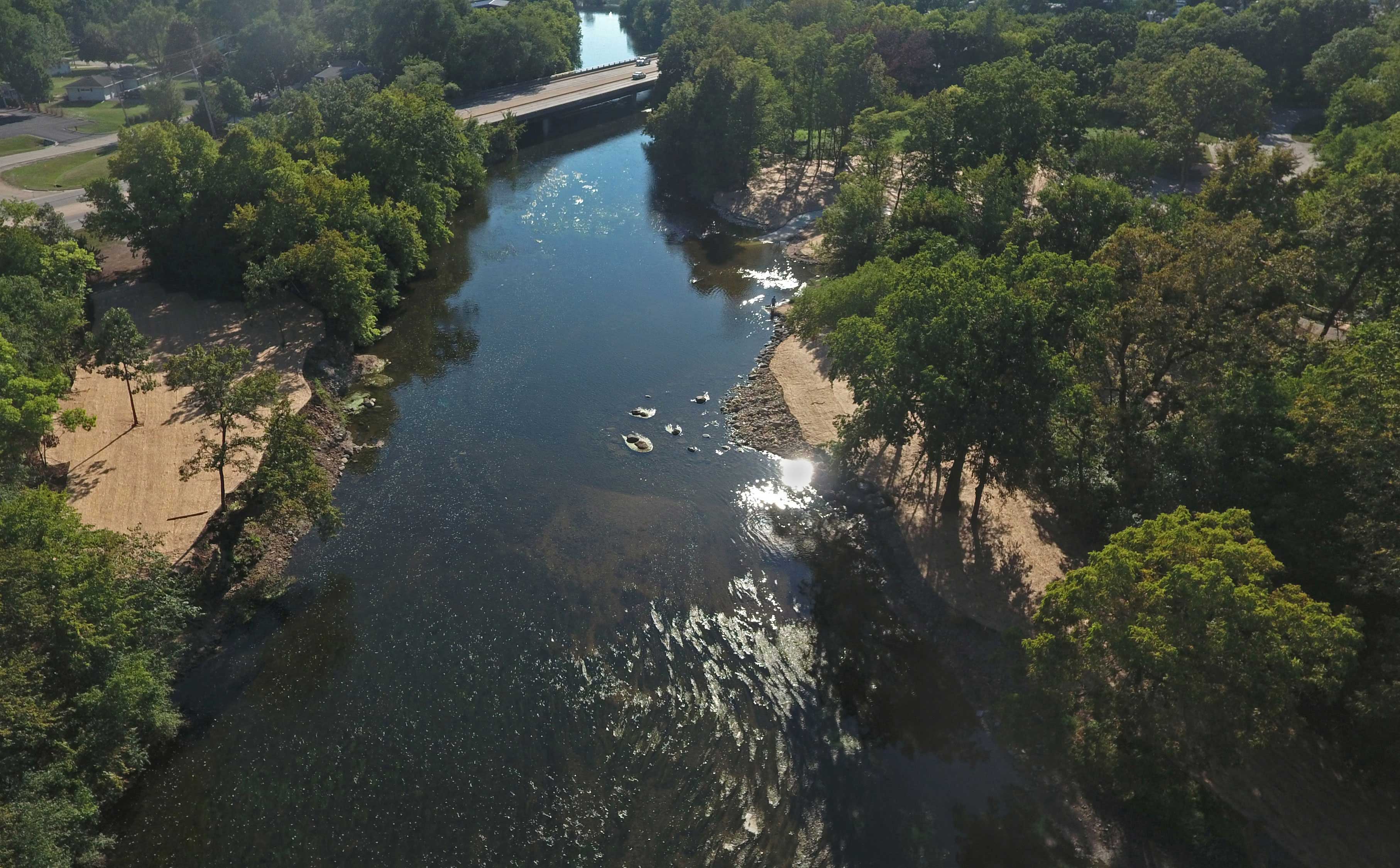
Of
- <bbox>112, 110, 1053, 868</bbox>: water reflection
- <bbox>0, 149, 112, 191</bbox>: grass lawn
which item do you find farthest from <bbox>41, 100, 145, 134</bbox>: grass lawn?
<bbox>112, 110, 1053, 868</bbox>: water reflection

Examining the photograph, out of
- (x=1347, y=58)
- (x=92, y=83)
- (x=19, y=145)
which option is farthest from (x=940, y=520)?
(x=92, y=83)

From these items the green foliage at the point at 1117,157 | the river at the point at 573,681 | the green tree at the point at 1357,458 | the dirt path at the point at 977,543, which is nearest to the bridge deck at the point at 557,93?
the river at the point at 573,681

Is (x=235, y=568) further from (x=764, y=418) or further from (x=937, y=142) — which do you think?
(x=937, y=142)

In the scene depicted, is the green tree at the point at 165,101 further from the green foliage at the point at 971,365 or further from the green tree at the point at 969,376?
the green tree at the point at 969,376

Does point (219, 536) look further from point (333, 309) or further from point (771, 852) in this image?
point (771, 852)

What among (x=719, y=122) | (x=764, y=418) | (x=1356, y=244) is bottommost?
(x=764, y=418)

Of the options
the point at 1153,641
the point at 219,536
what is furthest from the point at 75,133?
the point at 1153,641
